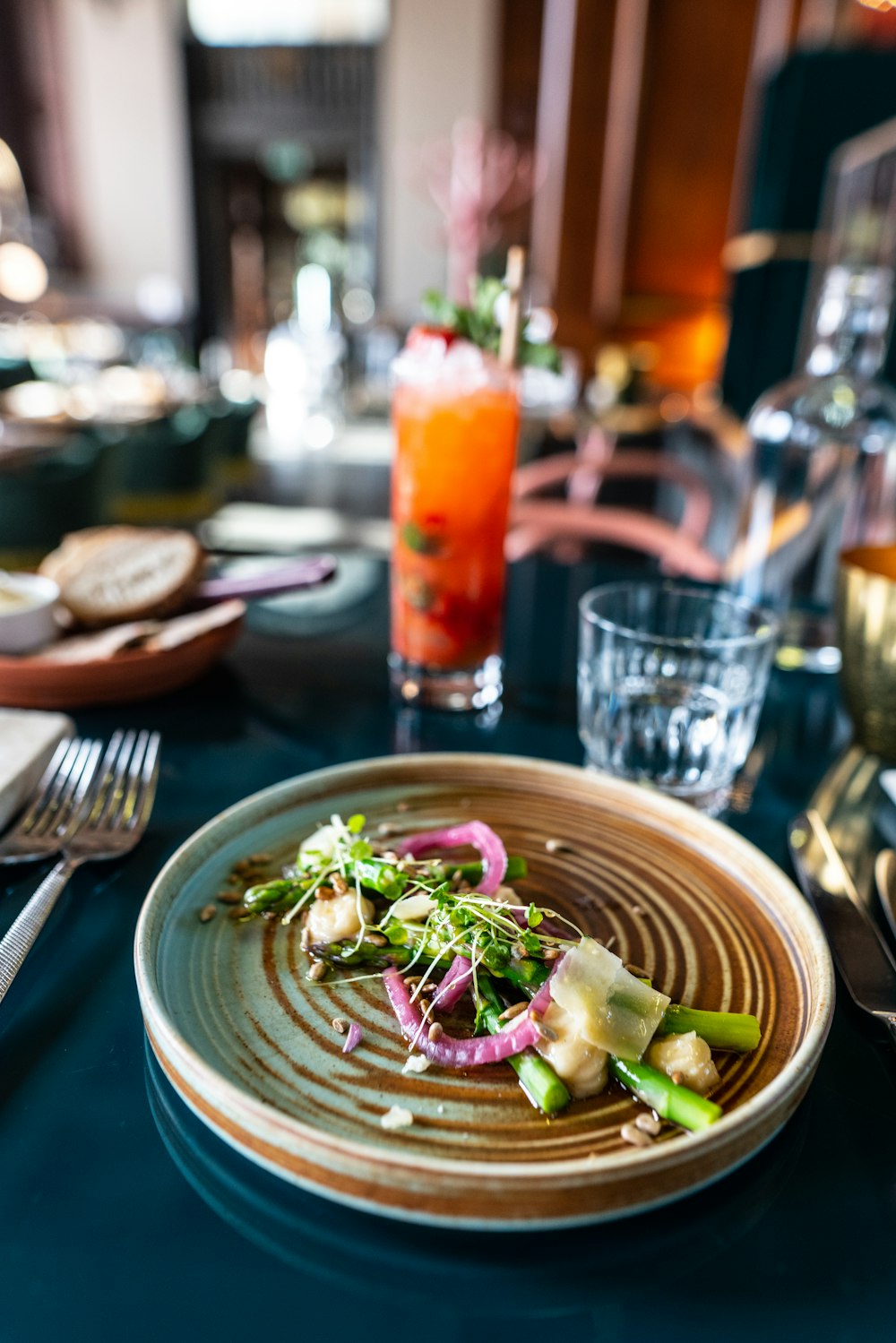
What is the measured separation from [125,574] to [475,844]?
0.62 metres

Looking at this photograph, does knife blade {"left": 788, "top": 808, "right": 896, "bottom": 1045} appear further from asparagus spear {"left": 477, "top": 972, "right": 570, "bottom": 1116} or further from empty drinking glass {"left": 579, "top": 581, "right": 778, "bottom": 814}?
asparagus spear {"left": 477, "top": 972, "right": 570, "bottom": 1116}

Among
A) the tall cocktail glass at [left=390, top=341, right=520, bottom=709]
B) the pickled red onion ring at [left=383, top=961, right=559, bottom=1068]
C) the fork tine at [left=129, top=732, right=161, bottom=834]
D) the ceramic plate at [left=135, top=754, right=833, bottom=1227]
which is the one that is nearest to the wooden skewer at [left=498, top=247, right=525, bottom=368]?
the tall cocktail glass at [left=390, top=341, right=520, bottom=709]

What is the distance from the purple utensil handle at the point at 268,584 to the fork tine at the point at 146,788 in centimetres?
25

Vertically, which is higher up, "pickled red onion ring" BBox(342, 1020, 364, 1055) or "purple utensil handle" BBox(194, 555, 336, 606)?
"purple utensil handle" BBox(194, 555, 336, 606)

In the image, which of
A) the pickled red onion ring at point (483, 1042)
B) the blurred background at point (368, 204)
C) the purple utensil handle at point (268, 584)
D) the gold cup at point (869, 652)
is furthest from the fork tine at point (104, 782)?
the blurred background at point (368, 204)

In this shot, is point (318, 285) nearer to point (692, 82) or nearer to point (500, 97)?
point (500, 97)

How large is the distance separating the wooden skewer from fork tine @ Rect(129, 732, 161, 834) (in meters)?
0.49

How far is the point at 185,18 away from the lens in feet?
28.6

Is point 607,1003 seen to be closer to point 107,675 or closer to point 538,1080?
point 538,1080

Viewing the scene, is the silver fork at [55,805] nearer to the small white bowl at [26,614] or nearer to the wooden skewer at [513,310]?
the small white bowl at [26,614]

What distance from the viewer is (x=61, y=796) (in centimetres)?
76

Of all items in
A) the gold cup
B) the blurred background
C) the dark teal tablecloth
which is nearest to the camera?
the dark teal tablecloth

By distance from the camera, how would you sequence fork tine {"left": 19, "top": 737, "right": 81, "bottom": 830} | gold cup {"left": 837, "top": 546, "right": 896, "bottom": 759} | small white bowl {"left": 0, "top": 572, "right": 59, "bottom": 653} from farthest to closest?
small white bowl {"left": 0, "top": 572, "right": 59, "bottom": 653} < gold cup {"left": 837, "top": 546, "right": 896, "bottom": 759} < fork tine {"left": 19, "top": 737, "right": 81, "bottom": 830}

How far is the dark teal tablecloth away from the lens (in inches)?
15.8
